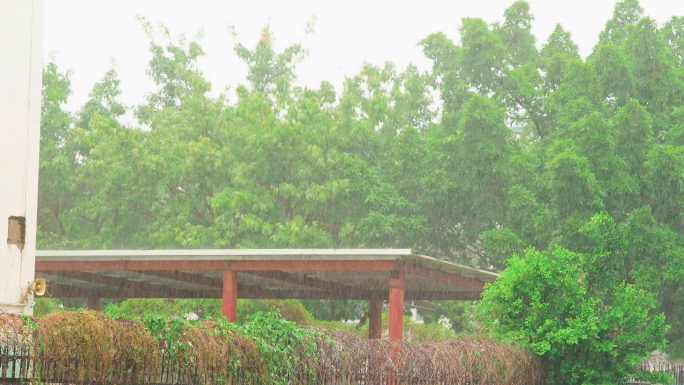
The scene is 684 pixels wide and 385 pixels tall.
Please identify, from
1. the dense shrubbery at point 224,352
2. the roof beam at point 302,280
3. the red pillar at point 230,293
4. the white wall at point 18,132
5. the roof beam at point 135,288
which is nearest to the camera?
the dense shrubbery at point 224,352

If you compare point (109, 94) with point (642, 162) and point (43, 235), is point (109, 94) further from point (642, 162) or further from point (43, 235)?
point (642, 162)

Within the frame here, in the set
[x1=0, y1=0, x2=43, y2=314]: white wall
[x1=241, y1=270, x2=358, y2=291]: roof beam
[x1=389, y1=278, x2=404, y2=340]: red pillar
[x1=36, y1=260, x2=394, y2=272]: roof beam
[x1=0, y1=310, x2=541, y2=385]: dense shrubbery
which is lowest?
[x1=0, y1=310, x2=541, y2=385]: dense shrubbery

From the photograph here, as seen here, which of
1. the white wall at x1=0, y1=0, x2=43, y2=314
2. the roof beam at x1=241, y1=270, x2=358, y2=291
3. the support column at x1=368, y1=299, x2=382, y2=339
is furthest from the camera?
the support column at x1=368, y1=299, x2=382, y2=339

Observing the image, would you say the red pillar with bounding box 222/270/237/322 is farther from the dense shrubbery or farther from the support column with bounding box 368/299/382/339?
the support column with bounding box 368/299/382/339

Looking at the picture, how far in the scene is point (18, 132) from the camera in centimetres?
Result: 1546

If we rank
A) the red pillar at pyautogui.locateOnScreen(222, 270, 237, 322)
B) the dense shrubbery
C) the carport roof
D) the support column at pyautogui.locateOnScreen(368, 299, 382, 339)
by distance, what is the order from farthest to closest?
the support column at pyautogui.locateOnScreen(368, 299, 382, 339)
the red pillar at pyautogui.locateOnScreen(222, 270, 237, 322)
the carport roof
the dense shrubbery

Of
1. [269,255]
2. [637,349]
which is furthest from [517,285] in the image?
[269,255]

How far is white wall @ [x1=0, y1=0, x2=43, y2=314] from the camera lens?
15172mm

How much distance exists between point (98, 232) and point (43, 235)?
2.06 meters

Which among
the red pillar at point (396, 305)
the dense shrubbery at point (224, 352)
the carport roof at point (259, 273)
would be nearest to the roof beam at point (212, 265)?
the carport roof at point (259, 273)

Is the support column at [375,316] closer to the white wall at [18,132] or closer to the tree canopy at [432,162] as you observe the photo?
the tree canopy at [432,162]

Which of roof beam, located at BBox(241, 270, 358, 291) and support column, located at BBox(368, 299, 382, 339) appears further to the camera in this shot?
Answer: support column, located at BBox(368, 299, 382, 339)

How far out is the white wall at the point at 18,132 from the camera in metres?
15.2

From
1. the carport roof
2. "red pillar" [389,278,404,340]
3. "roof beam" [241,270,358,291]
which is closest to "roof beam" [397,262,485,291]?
the carport roof
